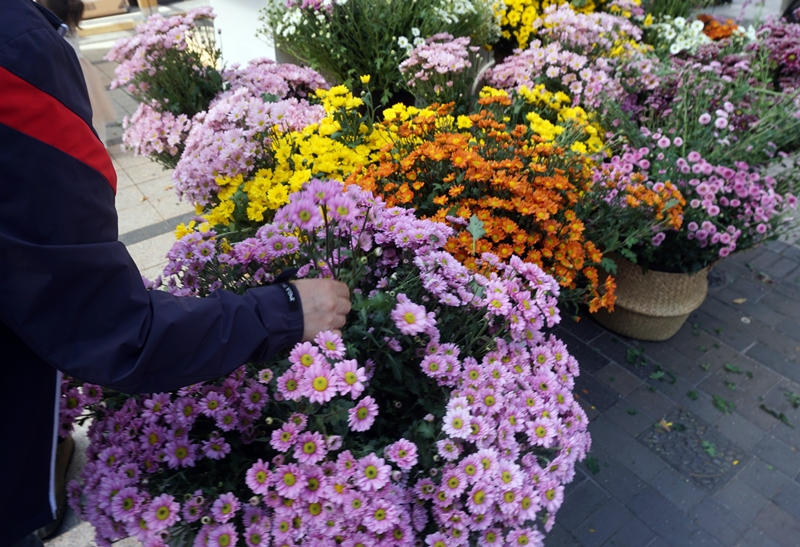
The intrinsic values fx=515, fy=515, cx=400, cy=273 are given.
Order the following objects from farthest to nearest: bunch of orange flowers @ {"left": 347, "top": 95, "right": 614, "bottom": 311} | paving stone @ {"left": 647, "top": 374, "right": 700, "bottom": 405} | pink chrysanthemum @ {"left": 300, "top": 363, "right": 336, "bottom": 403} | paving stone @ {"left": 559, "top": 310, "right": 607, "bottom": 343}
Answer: paving stone @ {"left": 559, "top": 310, "right": 607, "bottom": 343}
paving stone @ {"left": 647, "top": 374, "right": 700, "bottom": 405}
bunch of orange flowers @ {"left": 347, "top": 95, "right": 614, "bottom": 311}
pink chrysanthemum @ {"left": 300, "top": 363, "right": 336, "bottom": 403}

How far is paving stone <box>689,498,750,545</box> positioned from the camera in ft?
6.64

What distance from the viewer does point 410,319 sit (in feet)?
3.39

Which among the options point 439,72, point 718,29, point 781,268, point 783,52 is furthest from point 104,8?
point 781,268

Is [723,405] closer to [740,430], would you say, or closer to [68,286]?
[740,430]

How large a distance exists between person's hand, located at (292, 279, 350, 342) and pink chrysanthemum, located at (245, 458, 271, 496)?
0.85 ft

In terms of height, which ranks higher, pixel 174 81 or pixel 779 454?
pixel 174 81

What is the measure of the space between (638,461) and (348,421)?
6.01 ft

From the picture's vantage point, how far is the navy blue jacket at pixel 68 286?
2.15 feet

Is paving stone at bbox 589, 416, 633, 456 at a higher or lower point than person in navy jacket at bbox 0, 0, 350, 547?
lower

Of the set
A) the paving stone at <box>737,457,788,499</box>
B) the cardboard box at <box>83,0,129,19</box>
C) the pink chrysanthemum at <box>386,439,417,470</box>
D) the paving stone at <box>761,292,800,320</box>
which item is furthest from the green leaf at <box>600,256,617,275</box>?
the cardboard box at <box>83,0,129,19</box>

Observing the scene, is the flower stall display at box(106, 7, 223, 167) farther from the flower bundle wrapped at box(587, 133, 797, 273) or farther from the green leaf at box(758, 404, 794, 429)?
the green leaf at box(758, 404, 794, 429)

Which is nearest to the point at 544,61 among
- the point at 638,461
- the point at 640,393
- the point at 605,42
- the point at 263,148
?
the point at 605,42

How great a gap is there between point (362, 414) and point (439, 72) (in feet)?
Answer: 6.27

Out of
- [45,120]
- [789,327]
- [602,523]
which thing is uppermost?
[45,120]
